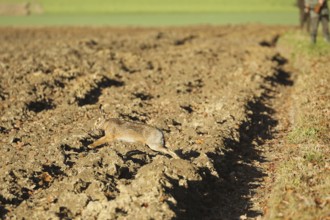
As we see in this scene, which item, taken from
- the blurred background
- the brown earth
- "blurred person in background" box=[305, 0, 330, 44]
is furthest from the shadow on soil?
the blurred background

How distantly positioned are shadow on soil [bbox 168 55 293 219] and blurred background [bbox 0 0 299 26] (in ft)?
84.8

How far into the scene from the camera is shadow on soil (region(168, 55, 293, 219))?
693 cm

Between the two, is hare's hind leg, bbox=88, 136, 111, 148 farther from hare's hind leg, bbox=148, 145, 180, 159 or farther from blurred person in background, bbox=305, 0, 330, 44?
blurred person in background, bbox=305, 0, 330, 44

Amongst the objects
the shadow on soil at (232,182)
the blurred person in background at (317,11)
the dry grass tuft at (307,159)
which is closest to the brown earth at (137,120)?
the shadow on soil at (232,182)

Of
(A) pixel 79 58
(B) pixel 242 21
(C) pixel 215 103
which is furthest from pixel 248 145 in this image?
(B) pixel 242 21

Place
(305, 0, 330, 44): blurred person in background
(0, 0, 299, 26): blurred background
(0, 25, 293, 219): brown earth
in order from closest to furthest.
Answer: (0, 25, 293, 219): brown earth
(305, 0, 330, 44): blurred person in background
(0, 0, 299, 26): blurred background

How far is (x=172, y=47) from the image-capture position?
21.8m

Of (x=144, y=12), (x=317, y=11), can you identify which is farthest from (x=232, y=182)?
(x=144, y=12)

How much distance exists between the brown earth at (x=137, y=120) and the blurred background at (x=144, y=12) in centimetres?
1948

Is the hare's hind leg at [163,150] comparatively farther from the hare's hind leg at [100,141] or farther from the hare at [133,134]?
the hare's hind leg at [100,141]

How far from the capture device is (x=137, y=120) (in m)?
10.4

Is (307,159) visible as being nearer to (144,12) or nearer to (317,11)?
(317,11)

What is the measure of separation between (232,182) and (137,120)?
298 centimetres

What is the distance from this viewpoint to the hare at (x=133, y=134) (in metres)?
7.95
